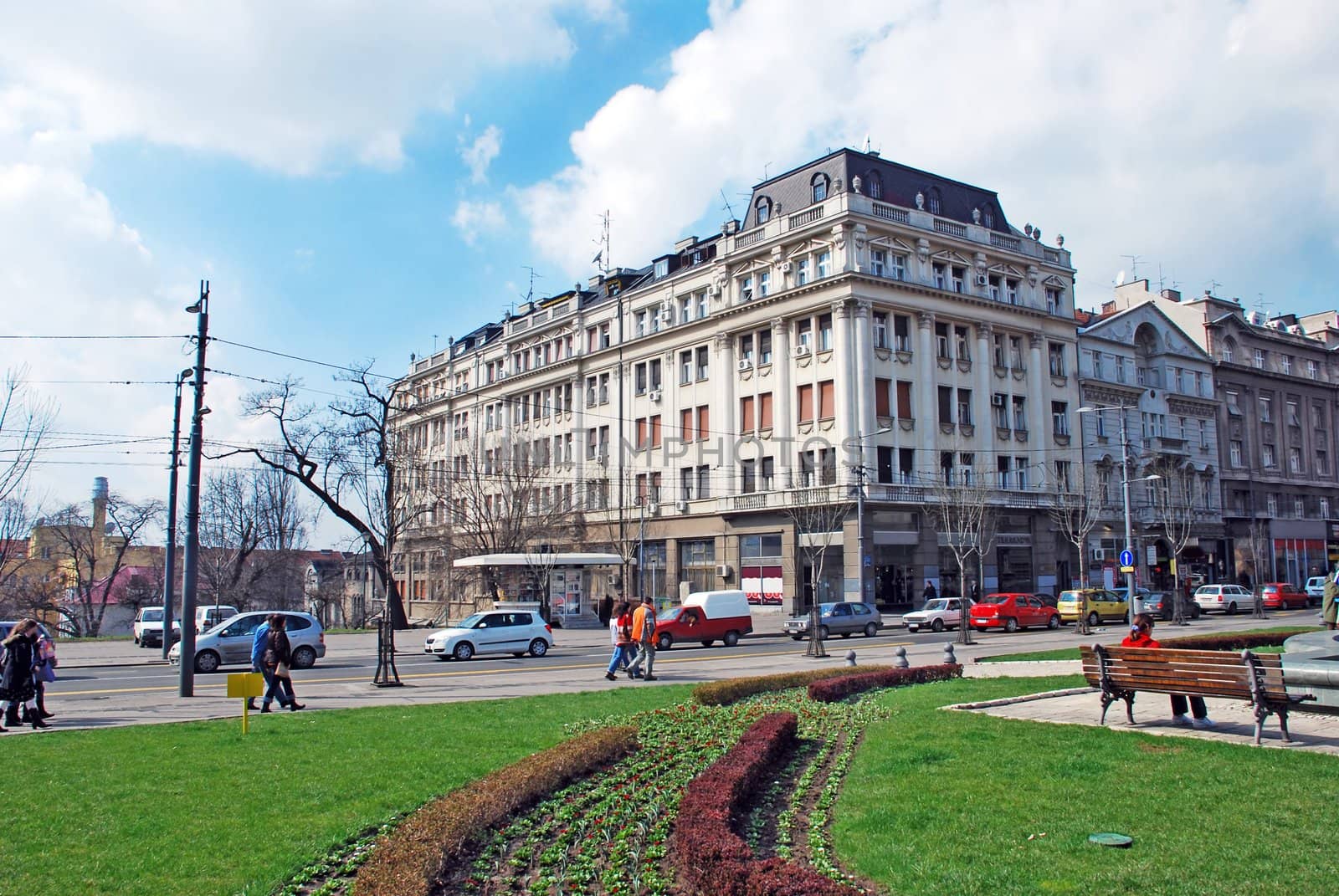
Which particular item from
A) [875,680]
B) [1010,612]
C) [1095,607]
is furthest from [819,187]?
[875,680]

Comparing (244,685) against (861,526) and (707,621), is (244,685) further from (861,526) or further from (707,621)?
(861,526)

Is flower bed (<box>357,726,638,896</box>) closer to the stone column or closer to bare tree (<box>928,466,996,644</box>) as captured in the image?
bare tree (<box>928,466,996,644</box>)

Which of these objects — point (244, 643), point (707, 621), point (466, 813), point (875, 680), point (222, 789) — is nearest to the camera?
point (466, 813)

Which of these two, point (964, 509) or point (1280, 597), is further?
point (1280, 597)

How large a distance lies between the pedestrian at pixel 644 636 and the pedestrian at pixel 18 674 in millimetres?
10837

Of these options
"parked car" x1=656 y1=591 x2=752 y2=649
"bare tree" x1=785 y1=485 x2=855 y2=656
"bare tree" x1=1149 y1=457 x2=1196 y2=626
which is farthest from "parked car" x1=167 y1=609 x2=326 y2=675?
"bare tree" x1=1149 y1=457 x2=1196 y2=626

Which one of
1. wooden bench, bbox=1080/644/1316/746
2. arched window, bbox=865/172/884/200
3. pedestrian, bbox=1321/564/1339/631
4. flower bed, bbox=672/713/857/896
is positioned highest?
arched window, bbox=865/172/884/200

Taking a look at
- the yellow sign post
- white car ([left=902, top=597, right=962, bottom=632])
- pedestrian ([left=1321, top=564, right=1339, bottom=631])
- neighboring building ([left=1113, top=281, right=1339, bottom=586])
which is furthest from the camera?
neighboring building ([left=1113, top=281, right=1339, bottom=586])

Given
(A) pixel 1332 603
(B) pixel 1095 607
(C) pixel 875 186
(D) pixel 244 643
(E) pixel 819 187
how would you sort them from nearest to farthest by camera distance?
(A) pixel 1332 603 → (D) pixel 244 643 → (B) pixel 1095 607 → (C) pixel 875 186 → (E) pixel 819 187

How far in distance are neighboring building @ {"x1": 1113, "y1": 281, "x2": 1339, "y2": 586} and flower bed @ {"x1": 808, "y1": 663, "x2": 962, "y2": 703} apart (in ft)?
171

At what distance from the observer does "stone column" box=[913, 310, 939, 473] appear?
48781mm

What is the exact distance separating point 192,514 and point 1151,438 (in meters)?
55.5

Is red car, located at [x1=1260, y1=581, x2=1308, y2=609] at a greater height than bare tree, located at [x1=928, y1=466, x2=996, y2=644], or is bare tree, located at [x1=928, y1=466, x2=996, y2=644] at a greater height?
bare tree, located at [x1=928, y1=466, x2=996, y2=644]

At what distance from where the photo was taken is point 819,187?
166ft
